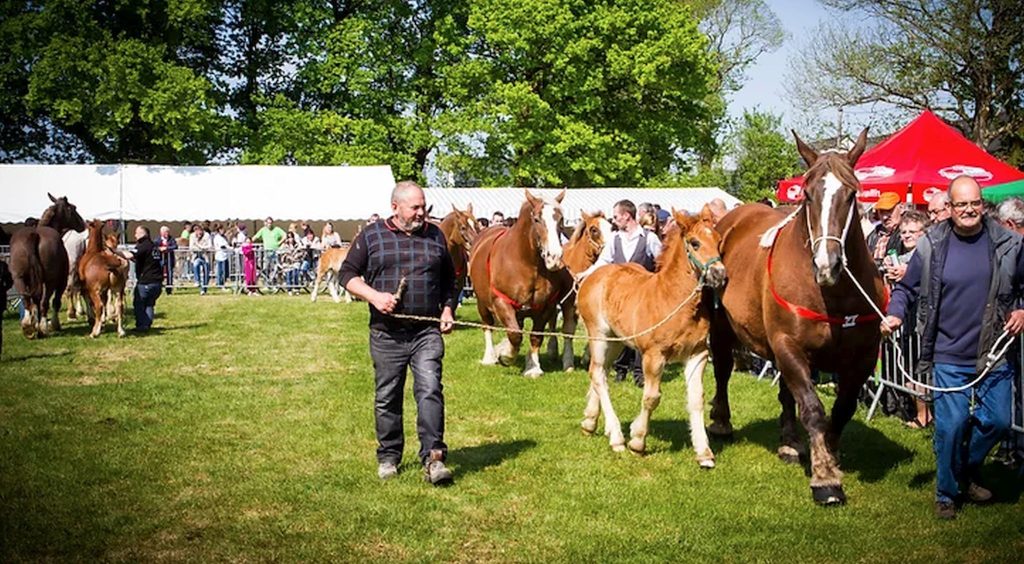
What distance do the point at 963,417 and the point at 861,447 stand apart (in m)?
2.40

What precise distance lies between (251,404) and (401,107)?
115 feet

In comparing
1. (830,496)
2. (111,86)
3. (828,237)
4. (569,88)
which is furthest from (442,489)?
(111,86)

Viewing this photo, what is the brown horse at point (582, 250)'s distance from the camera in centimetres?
1212

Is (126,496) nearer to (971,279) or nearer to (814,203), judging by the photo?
(814,203)

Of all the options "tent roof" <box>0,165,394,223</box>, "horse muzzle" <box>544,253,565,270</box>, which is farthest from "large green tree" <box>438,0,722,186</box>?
"horse muzzle" <box>544,253,565,270</box>

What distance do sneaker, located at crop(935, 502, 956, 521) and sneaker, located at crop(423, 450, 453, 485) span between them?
11.6ft

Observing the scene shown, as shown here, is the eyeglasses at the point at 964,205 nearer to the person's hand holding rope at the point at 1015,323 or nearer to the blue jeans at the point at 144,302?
the person's hand holding rope at the point at 1015,323

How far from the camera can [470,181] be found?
158 feet

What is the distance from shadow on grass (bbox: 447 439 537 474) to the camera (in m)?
7.81

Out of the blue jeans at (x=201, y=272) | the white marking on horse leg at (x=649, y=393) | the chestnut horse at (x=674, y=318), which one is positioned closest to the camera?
the chestnut horse at (x=674, y=318)

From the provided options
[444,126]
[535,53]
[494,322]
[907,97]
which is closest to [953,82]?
[907,97]

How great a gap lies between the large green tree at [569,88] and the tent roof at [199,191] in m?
7.66

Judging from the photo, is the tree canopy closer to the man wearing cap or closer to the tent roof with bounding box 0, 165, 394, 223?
the tent roof with bounding box 0, 165, 394, 223

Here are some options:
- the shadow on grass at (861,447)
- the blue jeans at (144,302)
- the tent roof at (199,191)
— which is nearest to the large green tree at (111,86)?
the tent roof at (199,191)
